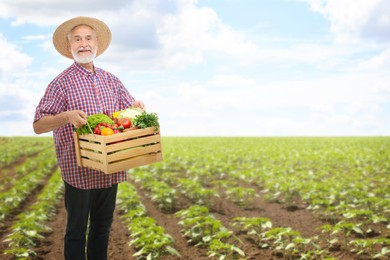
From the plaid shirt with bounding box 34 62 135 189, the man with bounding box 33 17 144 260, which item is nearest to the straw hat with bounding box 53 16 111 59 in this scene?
the man with bounding box 33 17 144 260

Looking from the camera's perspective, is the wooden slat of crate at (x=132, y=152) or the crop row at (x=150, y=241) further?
the crop row at (x=150, y=241)

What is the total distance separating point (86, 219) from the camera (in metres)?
4.13

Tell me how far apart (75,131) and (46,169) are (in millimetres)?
11962

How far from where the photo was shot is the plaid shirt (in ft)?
12.8

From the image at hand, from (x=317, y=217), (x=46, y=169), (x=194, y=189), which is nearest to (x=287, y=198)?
(x=317, y=217)

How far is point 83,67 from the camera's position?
4.09m

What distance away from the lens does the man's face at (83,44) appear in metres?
4.01

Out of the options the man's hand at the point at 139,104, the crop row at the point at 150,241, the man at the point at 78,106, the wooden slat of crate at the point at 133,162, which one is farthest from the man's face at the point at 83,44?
the crop row at the point at 150,241

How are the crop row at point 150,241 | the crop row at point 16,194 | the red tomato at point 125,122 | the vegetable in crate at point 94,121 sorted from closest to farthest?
1. the vegetable in crate at point 94,121
2. the red tomato at point 125,122
3. the crop row at point 150,241
4. the crop row at point 16,194

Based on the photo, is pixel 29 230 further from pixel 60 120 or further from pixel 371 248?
pixel 371 248

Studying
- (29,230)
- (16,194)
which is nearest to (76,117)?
(29,230)

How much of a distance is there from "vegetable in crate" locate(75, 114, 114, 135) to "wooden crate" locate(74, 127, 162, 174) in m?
0.05

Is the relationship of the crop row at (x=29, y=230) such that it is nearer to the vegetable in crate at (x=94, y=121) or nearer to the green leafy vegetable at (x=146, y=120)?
the vegetable in crate at (x=94, y=121)

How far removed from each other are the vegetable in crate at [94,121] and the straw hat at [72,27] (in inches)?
36.3
